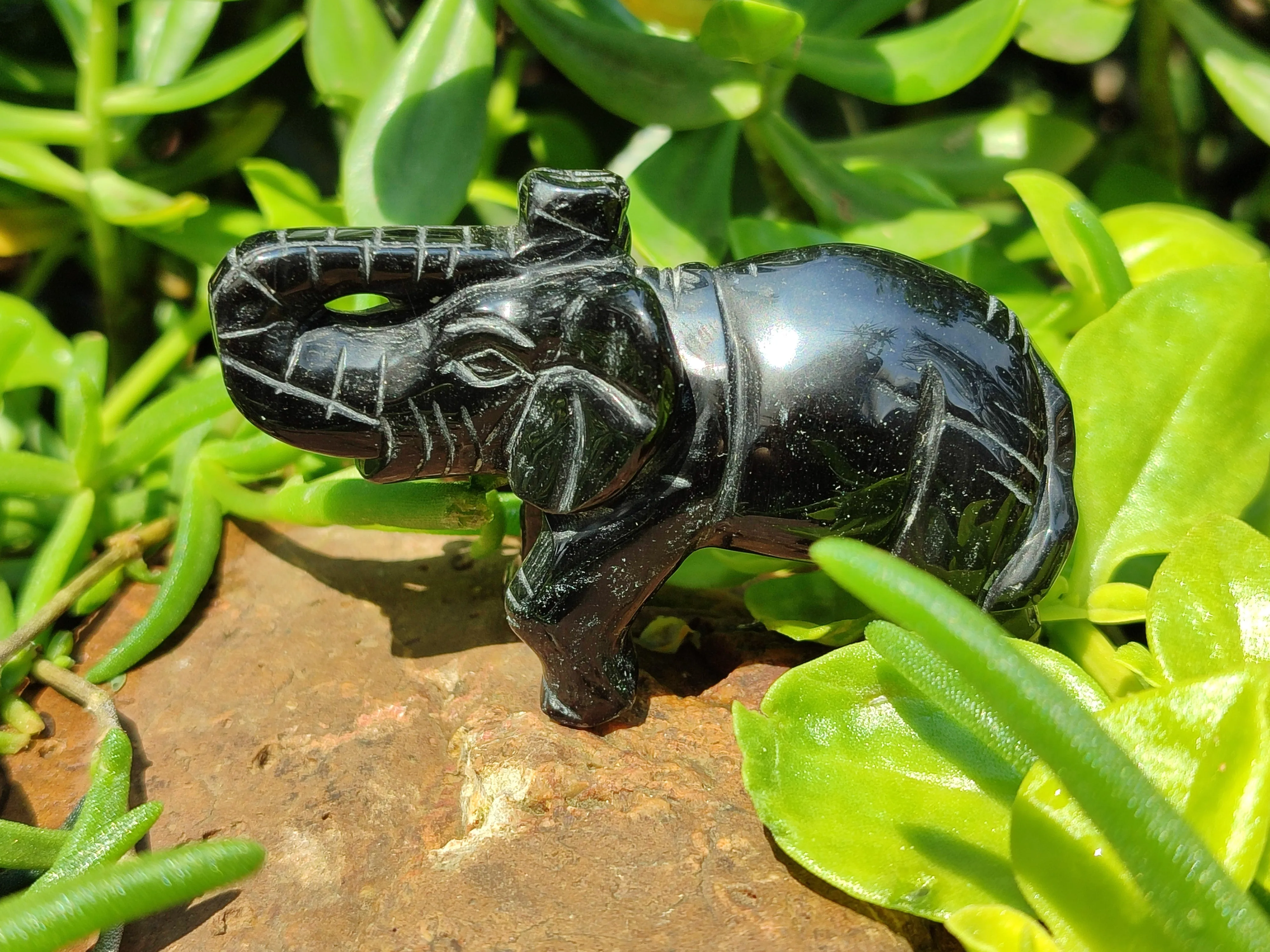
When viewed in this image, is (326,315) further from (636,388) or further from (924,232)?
(924,232)

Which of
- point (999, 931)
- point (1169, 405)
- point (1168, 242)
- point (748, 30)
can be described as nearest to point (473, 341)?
point (748, 30)

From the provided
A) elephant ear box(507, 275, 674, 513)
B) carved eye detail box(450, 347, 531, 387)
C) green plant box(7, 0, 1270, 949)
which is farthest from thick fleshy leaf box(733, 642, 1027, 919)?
carved eye detail box(450, 347, 531, 387)

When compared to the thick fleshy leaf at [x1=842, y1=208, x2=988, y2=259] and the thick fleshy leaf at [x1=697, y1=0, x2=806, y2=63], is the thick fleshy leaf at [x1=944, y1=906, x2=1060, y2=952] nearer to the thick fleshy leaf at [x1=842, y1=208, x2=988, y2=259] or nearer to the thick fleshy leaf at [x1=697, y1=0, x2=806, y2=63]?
the thick fleshy leaf at [x1=842, y1=208, x2=988, y2=259]

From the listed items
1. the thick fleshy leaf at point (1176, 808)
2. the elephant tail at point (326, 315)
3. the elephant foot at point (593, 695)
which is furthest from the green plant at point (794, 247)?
the elephant tail at point (326, 315)

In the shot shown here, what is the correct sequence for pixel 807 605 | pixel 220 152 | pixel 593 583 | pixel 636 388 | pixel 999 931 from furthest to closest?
pixel 220 152 → pixel 807 605 → pixel 593 583 → pixel 636 388 → pixel 999 931

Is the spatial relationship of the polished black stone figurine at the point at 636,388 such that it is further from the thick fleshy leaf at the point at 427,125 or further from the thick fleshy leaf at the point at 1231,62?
the thick fleshy leaf at the point at 1231,62

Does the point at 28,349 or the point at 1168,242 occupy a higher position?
the point at 1168,242
